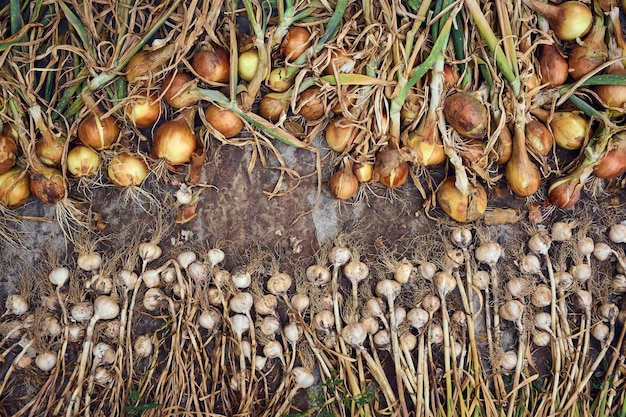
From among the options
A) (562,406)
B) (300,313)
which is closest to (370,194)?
(300,313)

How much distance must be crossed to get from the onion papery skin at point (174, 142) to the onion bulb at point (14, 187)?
0.44 m

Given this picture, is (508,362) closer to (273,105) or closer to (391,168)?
(391,168)

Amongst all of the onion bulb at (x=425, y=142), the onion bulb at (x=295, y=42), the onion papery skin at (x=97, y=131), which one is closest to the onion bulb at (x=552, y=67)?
the onion bulb at (x=425, y=142)

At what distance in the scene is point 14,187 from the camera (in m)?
1.61

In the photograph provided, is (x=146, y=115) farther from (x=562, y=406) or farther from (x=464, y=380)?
(x=562, y=406)

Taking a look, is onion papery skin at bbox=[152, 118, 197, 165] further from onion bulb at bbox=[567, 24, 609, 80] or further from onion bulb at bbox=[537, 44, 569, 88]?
onion bulb at bbox=[567, 24, 609, 80]

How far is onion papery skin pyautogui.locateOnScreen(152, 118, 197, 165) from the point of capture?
158 cm

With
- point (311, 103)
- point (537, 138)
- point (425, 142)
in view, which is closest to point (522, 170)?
point (537, 138)

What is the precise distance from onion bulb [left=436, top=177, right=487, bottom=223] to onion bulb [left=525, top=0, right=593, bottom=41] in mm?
574

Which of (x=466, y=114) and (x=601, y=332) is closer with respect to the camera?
(x=466, y=114)

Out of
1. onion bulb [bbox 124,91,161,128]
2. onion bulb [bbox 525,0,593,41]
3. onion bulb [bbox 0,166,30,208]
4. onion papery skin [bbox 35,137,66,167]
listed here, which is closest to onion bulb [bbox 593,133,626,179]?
onion bulb [bbox 525,0,593,41]

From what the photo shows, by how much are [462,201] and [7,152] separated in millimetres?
1465

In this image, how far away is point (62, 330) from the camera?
1.62m

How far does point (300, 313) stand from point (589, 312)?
96 cm
